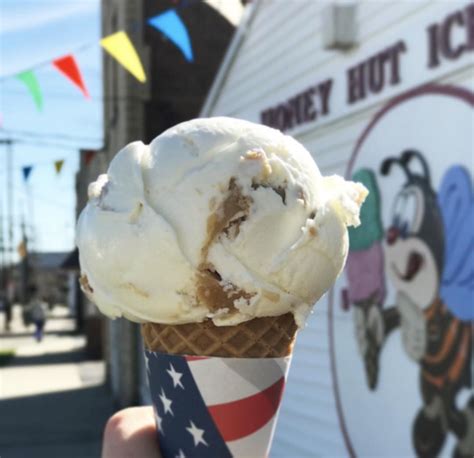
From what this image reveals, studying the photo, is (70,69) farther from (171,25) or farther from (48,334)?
(48,334)

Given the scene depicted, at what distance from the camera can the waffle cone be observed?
199 cm

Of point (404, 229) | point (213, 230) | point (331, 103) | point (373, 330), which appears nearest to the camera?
point (213, 230)

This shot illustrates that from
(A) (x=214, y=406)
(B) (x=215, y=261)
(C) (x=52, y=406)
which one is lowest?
(C) (x=52, y=406)

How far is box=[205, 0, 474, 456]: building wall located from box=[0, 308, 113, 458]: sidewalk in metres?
3.92

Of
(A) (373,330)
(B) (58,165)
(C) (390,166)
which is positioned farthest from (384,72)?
(B) (58,165)

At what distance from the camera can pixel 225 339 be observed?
6.55 feet

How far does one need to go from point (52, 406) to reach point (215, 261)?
1219cm

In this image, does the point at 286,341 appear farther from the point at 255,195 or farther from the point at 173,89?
the point at 173,89

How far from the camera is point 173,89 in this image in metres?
12.8

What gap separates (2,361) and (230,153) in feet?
65.7

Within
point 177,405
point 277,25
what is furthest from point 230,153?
point 277,25

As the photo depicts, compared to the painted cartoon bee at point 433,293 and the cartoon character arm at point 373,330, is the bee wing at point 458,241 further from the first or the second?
the cartoon character arm at point 373,330

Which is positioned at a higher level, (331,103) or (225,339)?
(331,103)

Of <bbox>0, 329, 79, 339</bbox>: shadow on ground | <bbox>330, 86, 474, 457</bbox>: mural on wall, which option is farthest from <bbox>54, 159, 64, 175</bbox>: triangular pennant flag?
<bbox>0, 329, 79, 339</bbox>: shadow on ground
